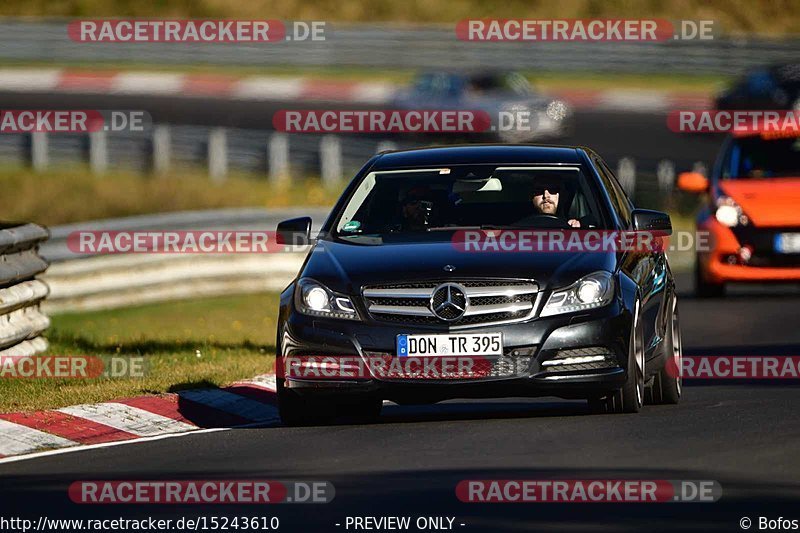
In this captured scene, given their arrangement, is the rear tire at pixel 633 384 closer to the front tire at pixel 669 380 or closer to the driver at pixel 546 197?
the front tire at pixel 669 380

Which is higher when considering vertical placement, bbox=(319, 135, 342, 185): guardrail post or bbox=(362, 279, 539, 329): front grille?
bbox=(319, 135, 342, 185): guardrail post

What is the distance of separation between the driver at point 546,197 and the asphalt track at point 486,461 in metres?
1.14


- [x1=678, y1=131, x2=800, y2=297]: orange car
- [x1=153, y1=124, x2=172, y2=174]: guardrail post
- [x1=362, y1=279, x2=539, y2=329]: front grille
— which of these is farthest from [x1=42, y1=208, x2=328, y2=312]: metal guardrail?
[x1=153, y1=124, x2=172, y2=174]: guardrail post

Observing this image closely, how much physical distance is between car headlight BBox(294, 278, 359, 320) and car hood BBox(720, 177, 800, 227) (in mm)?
9230

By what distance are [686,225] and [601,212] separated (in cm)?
1943

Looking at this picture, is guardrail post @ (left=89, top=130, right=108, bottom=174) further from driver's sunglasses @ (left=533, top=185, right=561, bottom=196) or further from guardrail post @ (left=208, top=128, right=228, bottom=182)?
driver's sunglasses @ (left=533, top=185, right=561, bottom=196)

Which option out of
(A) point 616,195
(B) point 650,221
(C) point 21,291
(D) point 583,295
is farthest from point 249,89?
(D) point 583,295

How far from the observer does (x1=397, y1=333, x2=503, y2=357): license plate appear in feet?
33.3

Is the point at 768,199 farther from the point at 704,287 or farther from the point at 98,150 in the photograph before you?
the point at 98,150

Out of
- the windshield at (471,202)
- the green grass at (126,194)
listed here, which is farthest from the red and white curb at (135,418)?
the green grass at (126,194)

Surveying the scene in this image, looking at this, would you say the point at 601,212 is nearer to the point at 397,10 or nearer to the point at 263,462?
the point at 263,462

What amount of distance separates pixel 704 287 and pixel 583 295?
9969mm

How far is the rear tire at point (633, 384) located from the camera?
Answer: 10430 millimetres

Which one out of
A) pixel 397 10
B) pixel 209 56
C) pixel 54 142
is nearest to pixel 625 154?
pixel 54 142
